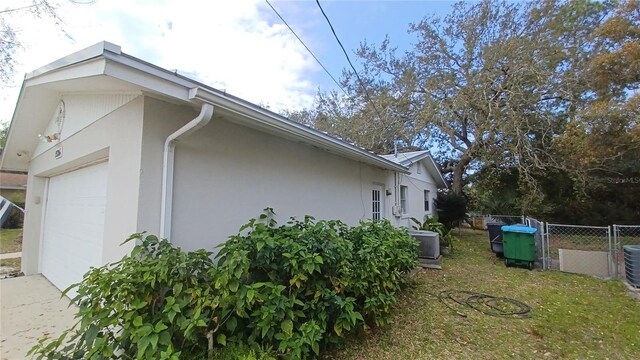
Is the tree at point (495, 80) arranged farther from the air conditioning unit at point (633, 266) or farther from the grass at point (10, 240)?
the grass at point (10, 240)

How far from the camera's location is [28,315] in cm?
443

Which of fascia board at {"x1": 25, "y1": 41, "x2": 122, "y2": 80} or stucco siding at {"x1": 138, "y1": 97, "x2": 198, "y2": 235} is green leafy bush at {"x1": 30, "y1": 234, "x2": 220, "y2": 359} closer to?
stucco siding at {"x1": 138, "y1": 97, "x2": 198, "y2": 235}

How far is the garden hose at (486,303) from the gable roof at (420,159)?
18.4 ft

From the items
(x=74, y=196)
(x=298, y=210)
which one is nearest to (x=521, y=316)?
(x=298, y=210)

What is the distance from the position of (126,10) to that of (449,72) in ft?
43.3

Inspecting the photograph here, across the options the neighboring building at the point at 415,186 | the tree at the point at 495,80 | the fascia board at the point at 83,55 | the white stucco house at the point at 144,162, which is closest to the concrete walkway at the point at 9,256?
the white stucco house at the point at 144,162

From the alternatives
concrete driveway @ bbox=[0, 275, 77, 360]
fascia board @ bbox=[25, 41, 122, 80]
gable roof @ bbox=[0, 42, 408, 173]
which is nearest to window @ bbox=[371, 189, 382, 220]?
gable roof @ bbox=[0, 42, 408, 173]

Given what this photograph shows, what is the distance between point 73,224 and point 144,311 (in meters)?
3.68

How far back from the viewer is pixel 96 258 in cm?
411

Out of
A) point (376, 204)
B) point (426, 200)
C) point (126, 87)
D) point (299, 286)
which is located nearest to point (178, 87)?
point (126, 87)

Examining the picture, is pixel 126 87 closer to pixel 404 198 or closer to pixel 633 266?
pixel 633 266

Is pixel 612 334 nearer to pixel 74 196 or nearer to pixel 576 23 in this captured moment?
pixel 74 196

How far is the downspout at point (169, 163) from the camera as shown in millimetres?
3119

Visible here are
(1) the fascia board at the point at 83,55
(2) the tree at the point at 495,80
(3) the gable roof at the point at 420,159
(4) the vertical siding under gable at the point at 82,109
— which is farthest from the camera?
(2) the tree at the point at 495,80
